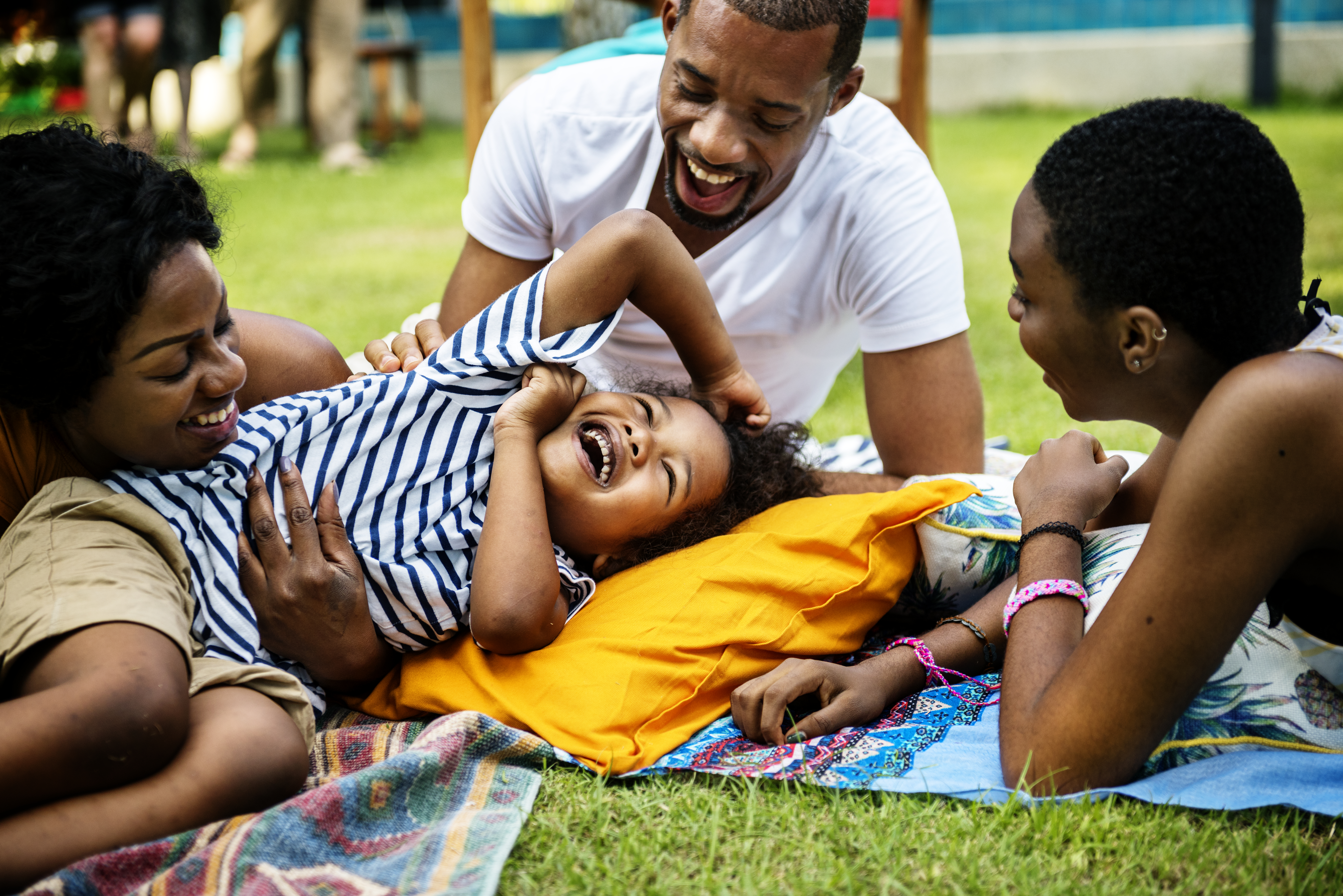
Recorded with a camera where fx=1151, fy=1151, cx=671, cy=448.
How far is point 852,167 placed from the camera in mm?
2967

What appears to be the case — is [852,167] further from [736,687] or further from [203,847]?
[203,847]

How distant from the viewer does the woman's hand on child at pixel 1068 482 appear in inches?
83.3

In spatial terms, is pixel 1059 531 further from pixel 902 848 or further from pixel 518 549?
pixel 518 549

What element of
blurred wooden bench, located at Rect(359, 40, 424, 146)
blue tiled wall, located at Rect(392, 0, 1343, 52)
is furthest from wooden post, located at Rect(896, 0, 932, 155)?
blurred wooden bench, located at Rect(359, 40, 424, 146)

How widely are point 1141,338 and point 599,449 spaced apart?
1055 millimetres

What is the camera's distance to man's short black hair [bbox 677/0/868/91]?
2510 millimetres

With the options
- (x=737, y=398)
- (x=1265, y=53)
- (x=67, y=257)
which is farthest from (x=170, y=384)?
(x=1265, y=53)

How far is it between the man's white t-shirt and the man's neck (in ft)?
0.04

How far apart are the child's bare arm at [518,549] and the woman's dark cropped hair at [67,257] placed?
686 mm

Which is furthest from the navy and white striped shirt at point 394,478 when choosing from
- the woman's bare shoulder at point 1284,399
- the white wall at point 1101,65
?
the white wall at point 1101,65

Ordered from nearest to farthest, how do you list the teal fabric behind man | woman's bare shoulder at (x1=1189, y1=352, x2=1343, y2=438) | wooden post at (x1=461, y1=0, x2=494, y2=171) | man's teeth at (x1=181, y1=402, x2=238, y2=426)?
1. woman's bare shoulder at (x1=1189, y1=352, x2=1343, y2=438)
2. man's teeth at (x1=181, y1=402, x2=238, y2=426)
3. the teal fabric behind man
4. wooden post at (x1=461, y1=0, x2=494, y2=171)

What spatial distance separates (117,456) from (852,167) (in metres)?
1.87

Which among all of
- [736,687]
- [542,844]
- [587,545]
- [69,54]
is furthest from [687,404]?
[69,54]

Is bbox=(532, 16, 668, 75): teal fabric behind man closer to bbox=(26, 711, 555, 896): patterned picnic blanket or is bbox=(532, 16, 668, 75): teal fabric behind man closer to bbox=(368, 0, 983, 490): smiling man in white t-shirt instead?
bbox=(368, 0, 983, 490): smiling man in white t-shirt
